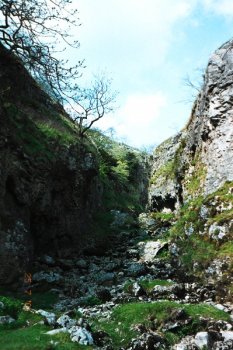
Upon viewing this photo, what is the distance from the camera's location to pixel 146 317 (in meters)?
12.8

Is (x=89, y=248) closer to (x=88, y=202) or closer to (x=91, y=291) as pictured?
(x=88, y=202)

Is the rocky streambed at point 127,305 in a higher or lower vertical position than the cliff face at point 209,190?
lower

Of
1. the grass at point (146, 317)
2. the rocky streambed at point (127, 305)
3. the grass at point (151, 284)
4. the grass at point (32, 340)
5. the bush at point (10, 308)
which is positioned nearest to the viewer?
the grass at point (32, 340)

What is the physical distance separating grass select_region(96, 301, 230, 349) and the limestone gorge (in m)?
0.04

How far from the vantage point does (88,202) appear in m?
35.5

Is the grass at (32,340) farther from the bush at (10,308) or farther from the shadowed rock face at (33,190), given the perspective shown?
the shadowed rock face at (33,190)

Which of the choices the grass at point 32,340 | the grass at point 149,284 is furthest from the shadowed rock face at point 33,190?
the grass at point 32,340

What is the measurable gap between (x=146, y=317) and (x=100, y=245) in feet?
59.0

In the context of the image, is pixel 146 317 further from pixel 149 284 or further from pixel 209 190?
pixel 209 190

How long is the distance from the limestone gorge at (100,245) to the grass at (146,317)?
0.11 ft

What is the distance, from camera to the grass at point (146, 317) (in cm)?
1193

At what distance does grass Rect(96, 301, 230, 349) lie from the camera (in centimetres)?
1193

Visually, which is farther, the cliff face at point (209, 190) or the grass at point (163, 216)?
the grass at point (163, 216)

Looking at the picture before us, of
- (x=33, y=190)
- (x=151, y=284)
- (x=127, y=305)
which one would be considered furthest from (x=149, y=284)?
(x=33, y=190)
